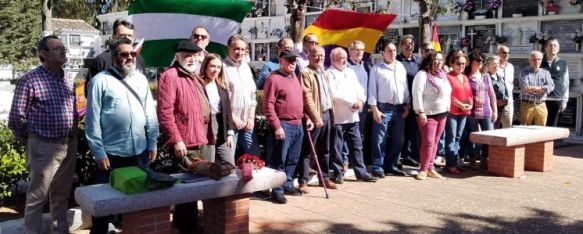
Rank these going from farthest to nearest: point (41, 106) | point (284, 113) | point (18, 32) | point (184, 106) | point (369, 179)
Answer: point (18, 32), point (369, 179), point (284, 113), point (184, 106), point (41, 106)

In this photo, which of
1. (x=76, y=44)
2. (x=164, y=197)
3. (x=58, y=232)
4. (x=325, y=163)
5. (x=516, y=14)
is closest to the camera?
(x=164, y=197)

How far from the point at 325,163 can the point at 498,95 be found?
340 cm

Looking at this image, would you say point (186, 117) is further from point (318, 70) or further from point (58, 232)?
point (318, 70)

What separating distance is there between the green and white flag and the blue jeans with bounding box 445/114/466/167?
325cm

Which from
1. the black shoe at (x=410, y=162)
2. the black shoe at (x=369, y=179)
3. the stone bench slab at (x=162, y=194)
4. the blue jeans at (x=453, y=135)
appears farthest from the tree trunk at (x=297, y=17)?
the stone bench slab at (x=162, y=194)

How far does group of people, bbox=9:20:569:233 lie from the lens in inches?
172

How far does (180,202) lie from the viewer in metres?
4.23

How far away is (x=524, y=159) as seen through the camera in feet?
27.0

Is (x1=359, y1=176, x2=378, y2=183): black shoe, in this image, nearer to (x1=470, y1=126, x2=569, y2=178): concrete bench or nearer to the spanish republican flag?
Answer: (x1=470, y1=126, x2=569, y2=178): concrete bench

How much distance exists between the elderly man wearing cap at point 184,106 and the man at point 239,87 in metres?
0.76

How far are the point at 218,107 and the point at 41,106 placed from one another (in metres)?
1.56

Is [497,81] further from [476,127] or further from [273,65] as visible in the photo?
[273,65]

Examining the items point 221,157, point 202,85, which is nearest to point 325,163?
point 221,157

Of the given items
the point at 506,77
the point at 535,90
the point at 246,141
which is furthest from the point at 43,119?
the point at 535,90
